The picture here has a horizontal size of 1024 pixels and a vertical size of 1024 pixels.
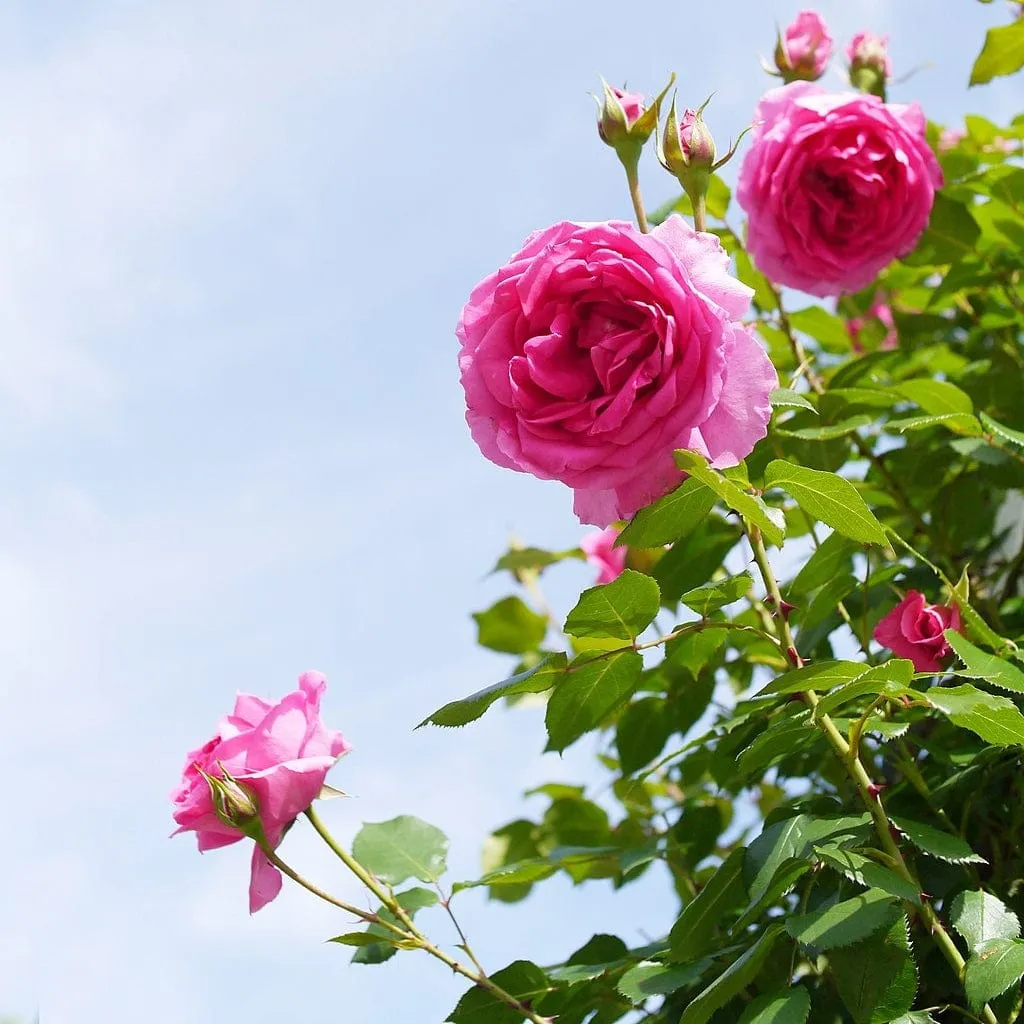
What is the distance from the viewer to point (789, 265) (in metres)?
1.90

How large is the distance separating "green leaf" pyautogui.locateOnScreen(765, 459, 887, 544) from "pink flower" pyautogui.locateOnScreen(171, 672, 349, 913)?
0.54 m

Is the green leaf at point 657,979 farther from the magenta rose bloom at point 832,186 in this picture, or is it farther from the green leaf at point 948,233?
the green leaf at point 948,233

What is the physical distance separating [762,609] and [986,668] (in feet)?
2.20

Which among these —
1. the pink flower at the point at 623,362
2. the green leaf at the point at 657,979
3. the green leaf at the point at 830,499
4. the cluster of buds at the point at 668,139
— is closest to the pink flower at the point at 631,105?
the cluster of buds at the point at 668,139

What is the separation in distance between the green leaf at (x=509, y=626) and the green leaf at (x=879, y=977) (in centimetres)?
Answer: 126

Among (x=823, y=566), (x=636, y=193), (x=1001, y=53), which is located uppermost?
(x=1001, y=53)

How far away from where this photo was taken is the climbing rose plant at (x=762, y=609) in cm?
114

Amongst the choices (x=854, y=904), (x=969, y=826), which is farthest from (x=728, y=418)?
(x=969, y=826)

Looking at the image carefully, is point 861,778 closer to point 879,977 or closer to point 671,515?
point 879,977

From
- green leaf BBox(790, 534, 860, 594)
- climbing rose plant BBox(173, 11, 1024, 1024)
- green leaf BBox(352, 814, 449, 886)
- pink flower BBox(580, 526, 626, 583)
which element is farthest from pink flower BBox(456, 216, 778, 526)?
pink flower BBox(580, 526, 626, 583)

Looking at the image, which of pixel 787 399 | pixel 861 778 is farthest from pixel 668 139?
pixel 861 778

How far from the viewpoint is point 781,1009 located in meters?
1.14

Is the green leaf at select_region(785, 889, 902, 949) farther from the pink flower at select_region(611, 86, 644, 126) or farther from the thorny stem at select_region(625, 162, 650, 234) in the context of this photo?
the pink flower at select_region(611, 86, 644, 126)

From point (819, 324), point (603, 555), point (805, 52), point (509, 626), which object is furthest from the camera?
point (603, 555)
